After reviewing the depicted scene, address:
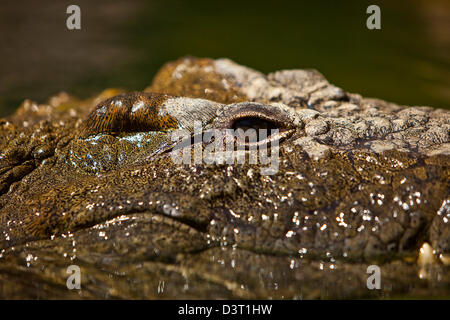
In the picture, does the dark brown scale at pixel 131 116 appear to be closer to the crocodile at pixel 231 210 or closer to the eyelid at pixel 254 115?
the crocodile at pixel 231 210

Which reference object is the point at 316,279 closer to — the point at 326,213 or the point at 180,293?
the point at 326,213

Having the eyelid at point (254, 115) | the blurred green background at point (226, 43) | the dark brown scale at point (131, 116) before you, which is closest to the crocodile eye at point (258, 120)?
the eyelid at point (254, 115)

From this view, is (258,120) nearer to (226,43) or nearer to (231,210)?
(231,210)

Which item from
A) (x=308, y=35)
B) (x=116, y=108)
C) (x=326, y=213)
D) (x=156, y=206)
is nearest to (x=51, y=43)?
(x=308, y=35)

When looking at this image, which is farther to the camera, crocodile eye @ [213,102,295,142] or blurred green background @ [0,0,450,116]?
blurred green background @ [0,0,450,116]

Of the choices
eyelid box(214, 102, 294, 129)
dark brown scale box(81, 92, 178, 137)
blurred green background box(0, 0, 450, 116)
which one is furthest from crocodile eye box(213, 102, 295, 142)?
blurred green background box(0, 0, 450, 116)

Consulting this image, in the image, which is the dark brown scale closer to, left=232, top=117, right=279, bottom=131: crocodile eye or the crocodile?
the crocodile

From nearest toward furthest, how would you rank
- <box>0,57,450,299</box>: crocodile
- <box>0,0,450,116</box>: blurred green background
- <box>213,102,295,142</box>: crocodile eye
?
<box>0,57,450,299</box>: crocodile
<box>213,102,295,142</box>: crocodile eye
<box>0,0,450,116</box>: blurred green background

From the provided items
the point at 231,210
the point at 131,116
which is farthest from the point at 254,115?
the point at 131,116
